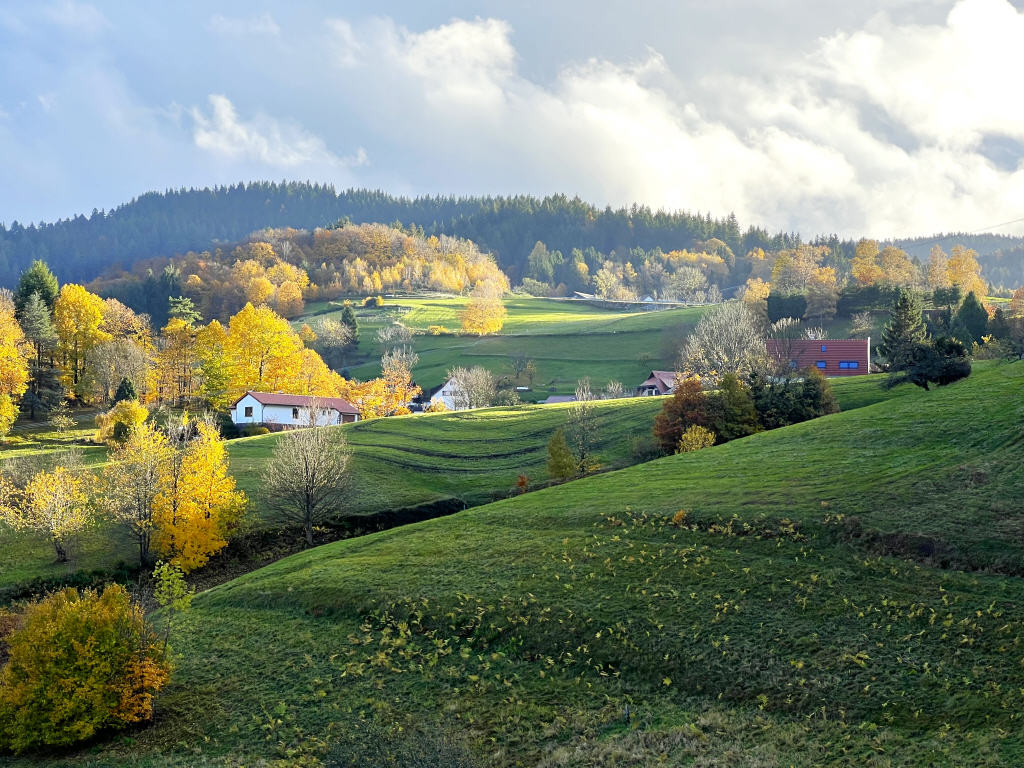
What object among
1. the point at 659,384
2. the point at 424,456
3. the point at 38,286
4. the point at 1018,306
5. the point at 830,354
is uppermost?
the point at 38,286

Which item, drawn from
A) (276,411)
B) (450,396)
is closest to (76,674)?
(276,411)

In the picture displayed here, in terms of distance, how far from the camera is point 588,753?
23.1 metres

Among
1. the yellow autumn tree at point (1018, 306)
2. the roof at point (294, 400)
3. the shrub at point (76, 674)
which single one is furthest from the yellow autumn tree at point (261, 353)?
the yellow autumn tree at point (1018, 306)

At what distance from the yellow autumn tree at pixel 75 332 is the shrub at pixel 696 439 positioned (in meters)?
74.1

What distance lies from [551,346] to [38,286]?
276ft

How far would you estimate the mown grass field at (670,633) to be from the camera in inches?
917

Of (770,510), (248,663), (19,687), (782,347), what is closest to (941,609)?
(770,510)

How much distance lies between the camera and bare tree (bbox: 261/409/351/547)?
2201 inches

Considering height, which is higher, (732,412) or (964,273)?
(964,273)

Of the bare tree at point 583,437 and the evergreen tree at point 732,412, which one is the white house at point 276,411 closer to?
the bare tree at point 583,437

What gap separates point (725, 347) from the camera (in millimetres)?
106750

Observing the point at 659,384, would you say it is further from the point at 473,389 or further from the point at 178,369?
the point at 178,369

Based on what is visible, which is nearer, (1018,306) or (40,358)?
(40,358)

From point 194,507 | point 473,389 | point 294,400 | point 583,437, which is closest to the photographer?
point 194,507
